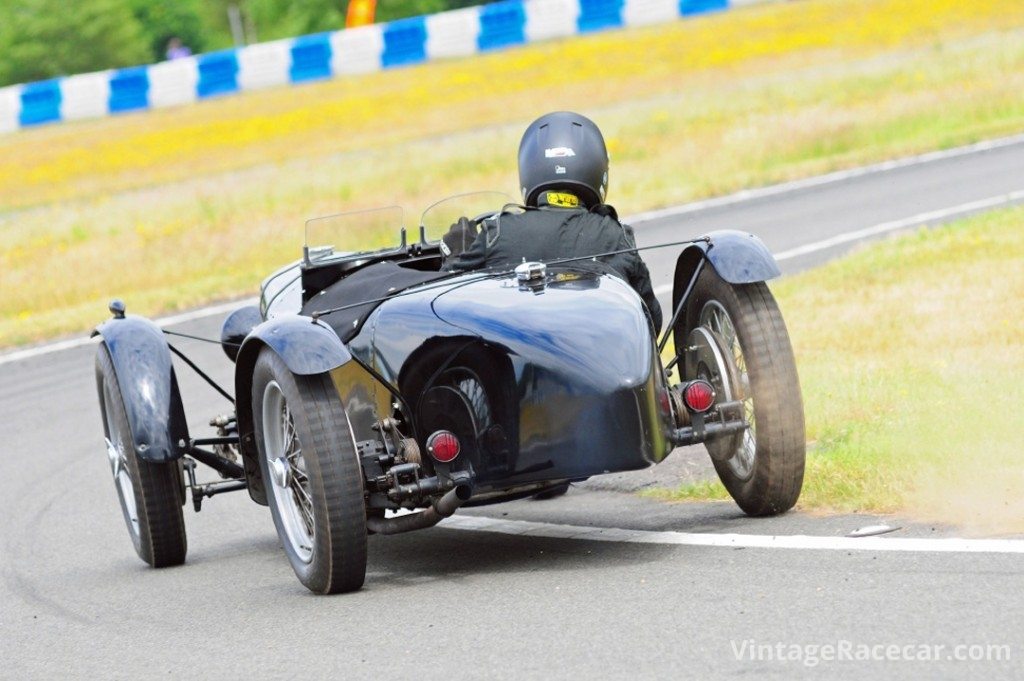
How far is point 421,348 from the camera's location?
6547 mm

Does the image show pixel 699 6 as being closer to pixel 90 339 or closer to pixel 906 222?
pixel 906 222

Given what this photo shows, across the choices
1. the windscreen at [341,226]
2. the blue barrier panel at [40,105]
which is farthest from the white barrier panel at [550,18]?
the windscreen at [341,226]

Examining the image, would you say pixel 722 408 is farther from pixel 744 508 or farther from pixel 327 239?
pixel 327 239

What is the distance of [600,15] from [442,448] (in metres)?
39.6

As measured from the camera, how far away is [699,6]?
1768 inches

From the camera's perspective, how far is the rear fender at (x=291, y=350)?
622cm

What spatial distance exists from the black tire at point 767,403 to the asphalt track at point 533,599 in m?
0.14

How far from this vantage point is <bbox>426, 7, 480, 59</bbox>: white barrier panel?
44.7m

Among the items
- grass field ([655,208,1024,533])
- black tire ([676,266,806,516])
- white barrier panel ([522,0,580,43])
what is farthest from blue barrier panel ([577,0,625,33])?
black tire ([676,266,806,516])

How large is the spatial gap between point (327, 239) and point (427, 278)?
1.45 meters

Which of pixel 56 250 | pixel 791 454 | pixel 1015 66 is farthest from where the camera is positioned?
pixel 1015 66

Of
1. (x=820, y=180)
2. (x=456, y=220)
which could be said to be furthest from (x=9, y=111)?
(x=456, y=220)

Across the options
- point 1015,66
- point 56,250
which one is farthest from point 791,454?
point 1015,66

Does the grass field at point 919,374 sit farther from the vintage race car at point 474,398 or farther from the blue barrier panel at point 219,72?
the blue barrier panel at point 219,72
